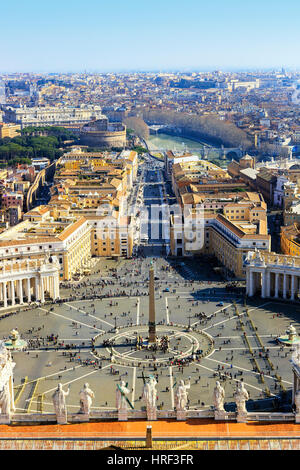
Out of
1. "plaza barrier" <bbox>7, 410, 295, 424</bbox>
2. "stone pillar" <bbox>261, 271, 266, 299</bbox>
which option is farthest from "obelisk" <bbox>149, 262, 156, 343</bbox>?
"plaza barrier" <bbox>7, 410, 295, 424</bbox>

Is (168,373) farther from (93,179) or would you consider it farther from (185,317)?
(93,179)

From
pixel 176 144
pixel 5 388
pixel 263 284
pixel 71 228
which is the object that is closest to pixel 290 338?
Answer: pixel 263 284

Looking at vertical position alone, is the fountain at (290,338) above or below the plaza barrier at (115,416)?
below

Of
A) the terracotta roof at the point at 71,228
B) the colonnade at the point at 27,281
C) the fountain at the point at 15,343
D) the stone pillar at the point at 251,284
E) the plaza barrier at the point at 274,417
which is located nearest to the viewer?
the plaza barrier at the point at 274,417

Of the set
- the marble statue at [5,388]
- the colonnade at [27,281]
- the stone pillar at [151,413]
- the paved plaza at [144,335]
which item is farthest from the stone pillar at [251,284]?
the stone pillar at [151,413]

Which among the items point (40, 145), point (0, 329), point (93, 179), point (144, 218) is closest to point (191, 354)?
point (0, 329)

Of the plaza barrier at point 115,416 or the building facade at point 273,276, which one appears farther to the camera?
the building facade at point 273,276

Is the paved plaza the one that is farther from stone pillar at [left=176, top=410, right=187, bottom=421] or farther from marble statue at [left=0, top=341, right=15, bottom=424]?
stone pillar at [left=176, top=410, right=187, bottom=421]

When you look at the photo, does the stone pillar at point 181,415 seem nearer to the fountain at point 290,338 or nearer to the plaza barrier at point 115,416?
the plaza barrier at point 115,416
